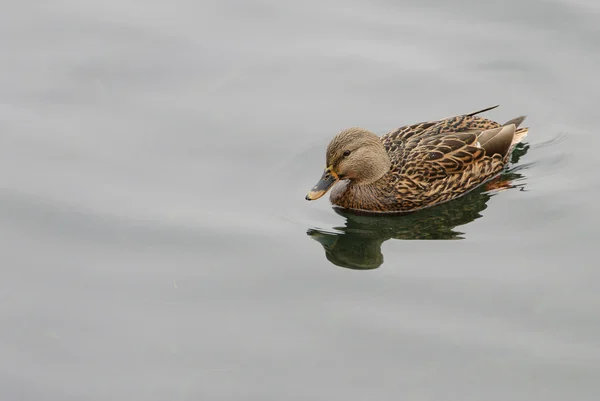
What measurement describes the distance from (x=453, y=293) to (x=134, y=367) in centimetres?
271

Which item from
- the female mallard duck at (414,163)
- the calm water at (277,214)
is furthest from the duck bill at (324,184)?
the calm water at (277,214)

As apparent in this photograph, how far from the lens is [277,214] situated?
9320 mm

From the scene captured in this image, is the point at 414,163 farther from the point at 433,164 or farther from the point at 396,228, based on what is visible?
the point at 396,228

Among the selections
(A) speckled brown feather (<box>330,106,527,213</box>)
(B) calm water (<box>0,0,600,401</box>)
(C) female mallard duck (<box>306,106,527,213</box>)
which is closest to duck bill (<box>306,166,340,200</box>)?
(C) female mallard duck (<box>306,106,527,213</box>)

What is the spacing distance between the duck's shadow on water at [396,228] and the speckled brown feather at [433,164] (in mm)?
137

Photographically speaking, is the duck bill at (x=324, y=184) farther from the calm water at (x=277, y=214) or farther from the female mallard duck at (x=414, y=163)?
the calm water at (x=277, y=214)

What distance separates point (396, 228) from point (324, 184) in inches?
33.3

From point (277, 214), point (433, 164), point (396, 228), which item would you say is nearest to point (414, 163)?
point (433, 164)

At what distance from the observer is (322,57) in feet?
39.0

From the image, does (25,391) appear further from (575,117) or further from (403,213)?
(575,117)

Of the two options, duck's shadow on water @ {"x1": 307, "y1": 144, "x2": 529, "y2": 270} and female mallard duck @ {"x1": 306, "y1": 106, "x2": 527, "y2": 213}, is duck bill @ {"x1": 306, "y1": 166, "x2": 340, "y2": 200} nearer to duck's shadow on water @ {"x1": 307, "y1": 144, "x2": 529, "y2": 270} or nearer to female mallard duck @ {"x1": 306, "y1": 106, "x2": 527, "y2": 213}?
female mallard duck @ {"x1": 306, "y1": 106, "x2": 527, "y2": 213}

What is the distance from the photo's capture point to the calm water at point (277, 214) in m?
7.32

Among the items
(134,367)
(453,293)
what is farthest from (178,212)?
(453,293)

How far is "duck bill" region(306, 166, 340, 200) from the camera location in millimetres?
9430
